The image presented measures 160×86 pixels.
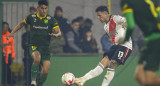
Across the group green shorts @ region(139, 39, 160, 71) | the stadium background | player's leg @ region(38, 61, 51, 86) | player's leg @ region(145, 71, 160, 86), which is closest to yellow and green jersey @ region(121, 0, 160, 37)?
green shorts @ region(139, 39, 160, 71)

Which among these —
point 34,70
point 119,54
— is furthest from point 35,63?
point 119,54

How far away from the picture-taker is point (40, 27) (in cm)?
1120

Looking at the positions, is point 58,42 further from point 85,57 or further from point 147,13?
point 147,13

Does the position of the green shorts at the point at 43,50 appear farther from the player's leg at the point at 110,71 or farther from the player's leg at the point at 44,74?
the player's leg at the point at 110,71

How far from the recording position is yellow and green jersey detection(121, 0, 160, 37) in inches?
286

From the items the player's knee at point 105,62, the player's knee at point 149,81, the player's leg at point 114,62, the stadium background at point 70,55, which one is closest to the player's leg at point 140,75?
the player's knee at point 149,81

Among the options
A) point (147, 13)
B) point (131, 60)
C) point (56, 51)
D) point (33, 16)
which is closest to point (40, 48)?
point (33, 16)

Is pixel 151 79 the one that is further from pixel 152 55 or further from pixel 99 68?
pixel 99 68

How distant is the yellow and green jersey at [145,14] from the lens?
286 inches

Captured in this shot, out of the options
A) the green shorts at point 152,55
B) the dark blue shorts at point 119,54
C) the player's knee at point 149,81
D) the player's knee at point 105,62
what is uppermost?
the green shorts at point 152,55

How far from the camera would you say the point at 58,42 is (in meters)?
13.0

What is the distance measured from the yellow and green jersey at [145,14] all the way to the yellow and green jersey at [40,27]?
13.6 feet

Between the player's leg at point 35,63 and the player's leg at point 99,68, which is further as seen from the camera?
the player's leg at point 35,63

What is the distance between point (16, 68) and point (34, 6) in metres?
1.96
